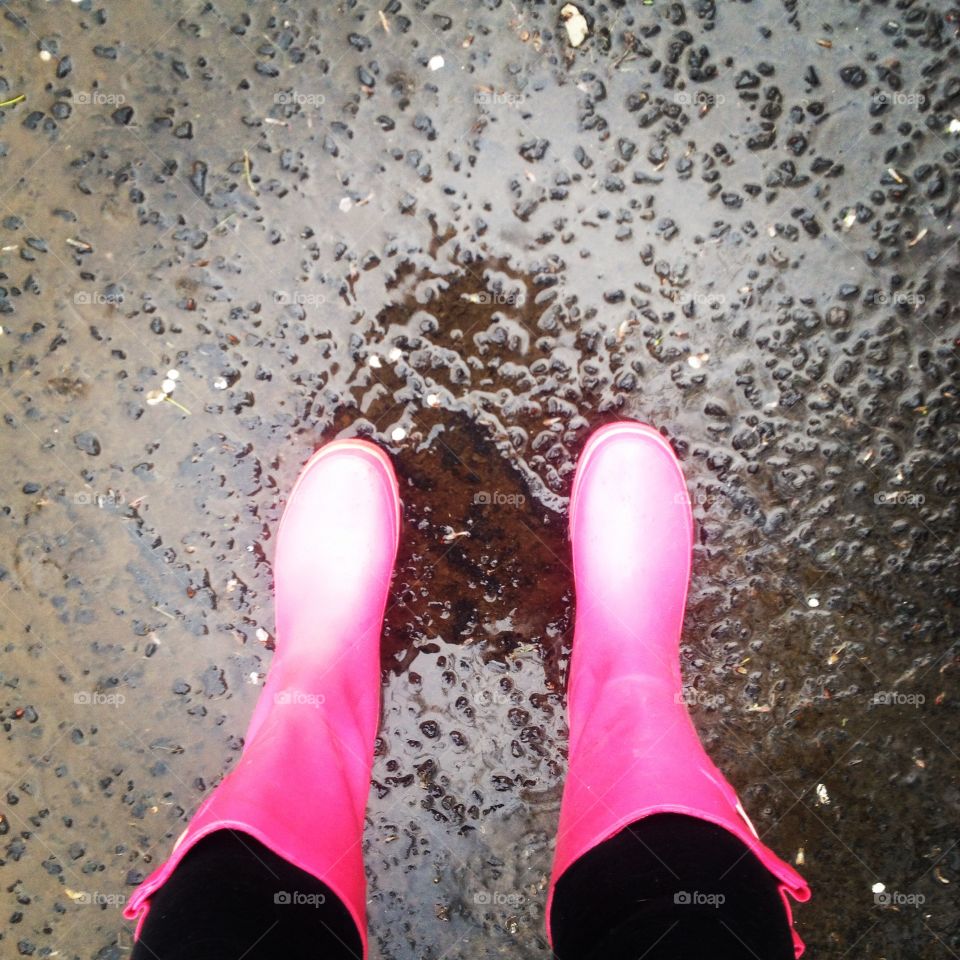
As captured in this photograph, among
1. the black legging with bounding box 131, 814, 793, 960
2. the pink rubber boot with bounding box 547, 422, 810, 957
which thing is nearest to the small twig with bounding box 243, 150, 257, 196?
the pink rubber boot with bounding box 547, 422, 810, 957

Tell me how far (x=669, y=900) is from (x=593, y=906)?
0.15 m

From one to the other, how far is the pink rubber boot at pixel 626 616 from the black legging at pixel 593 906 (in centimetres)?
14

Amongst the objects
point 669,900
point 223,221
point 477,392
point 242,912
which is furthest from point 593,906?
point 223,221

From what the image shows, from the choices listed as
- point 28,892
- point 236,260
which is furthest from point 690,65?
point 28,892

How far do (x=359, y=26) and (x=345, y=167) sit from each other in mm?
280

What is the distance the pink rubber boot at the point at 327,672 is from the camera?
1262 millimetres

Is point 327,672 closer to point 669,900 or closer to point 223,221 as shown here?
point 669,900

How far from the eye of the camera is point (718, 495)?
1604 millimetres

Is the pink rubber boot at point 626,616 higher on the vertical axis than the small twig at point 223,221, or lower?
lower

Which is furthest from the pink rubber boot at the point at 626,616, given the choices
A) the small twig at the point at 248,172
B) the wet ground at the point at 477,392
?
the small twig at the point at 248,172

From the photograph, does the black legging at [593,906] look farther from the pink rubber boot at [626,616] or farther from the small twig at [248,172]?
the small twig at [248,172]

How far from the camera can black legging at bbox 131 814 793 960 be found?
3.37 feet

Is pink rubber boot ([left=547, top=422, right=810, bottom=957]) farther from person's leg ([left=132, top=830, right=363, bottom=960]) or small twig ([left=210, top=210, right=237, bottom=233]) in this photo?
small twig ([left=210, top=210, right=237, bottom=233])

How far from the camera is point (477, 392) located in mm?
1572
